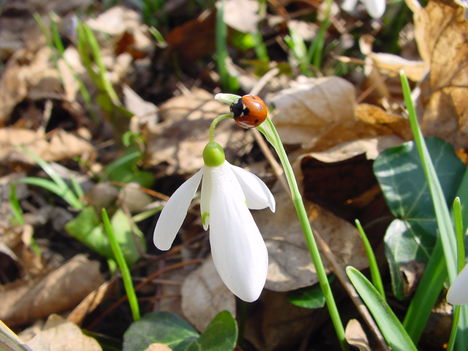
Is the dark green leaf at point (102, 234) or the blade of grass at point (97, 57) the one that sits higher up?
the blade of grass at point (97, 57)

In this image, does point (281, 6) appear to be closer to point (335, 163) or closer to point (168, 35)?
point (168, 35)

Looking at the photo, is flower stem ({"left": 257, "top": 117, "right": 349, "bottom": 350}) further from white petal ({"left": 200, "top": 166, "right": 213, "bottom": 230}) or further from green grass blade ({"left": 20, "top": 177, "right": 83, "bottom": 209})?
green grass blade ({"left": 20, "top": 177, "right": 83, "bottom": 209})

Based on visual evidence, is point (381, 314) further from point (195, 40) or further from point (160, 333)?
point (195, 40)

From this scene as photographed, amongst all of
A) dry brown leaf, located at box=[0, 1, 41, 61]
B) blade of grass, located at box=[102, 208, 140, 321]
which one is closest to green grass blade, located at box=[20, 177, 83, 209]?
blade of grass, located at box=[102, 208, 140, 321]

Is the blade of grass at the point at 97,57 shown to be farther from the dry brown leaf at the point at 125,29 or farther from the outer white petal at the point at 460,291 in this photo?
the outer white petal at the point at 460,291

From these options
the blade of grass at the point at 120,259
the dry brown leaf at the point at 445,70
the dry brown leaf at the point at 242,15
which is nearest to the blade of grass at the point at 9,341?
the blade of grass at the point at 120,259

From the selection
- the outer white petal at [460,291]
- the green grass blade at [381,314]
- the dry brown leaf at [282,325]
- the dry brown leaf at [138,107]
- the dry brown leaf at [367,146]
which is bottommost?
the dry brown leaf at [138,107]
